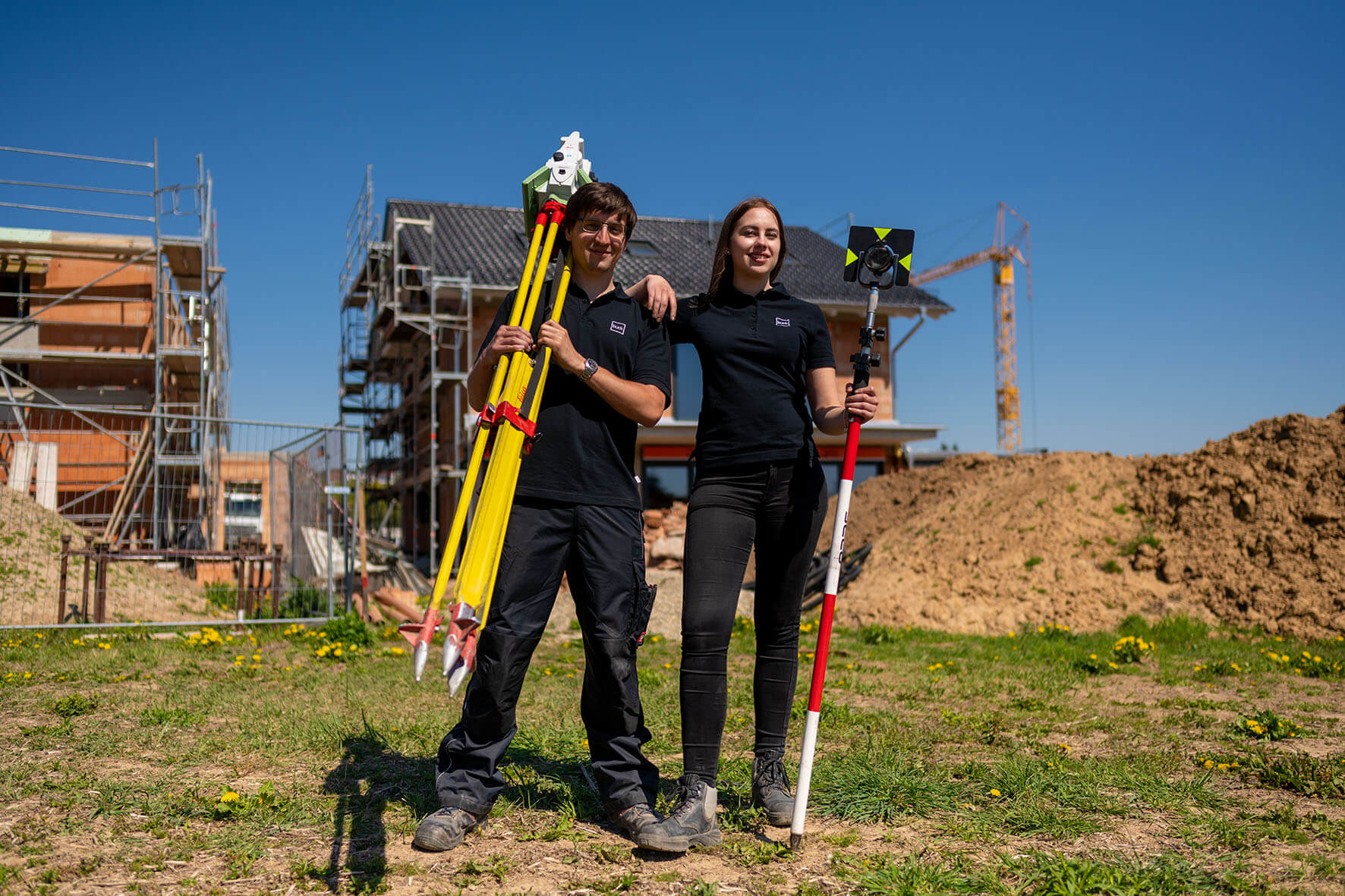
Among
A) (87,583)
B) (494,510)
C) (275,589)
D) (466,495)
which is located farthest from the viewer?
(275,589)

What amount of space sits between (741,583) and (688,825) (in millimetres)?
845

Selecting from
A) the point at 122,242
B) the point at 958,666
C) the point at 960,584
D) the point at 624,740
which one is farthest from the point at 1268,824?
the point at 122,242

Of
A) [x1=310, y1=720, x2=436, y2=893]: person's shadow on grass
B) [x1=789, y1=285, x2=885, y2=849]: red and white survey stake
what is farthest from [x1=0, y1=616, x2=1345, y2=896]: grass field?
[x1=789, y1=285, x2=885, y2=849]: red and white survey stake

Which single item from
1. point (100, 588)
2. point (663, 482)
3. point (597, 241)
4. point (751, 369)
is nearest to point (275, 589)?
point (100, 588)

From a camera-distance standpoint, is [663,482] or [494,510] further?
[663,482]

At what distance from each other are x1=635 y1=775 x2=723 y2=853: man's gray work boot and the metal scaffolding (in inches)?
515

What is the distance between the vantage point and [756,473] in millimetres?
3373

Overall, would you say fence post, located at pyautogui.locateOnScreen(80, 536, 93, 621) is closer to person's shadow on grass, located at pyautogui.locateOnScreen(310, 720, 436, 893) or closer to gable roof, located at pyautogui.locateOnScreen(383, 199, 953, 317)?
person's shadow on grass, located at pyautogui.locateOnScreen(310, 720, 436, 893)

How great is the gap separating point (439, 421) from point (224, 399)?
14.7ft

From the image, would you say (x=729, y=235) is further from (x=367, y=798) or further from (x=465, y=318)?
(x=465, y=318)

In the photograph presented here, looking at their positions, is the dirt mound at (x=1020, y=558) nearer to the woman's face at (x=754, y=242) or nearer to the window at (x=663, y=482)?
the window at (x=663, y=482)

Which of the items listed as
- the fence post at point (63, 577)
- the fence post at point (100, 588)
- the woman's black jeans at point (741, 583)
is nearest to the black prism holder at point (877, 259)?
the woman's black jeans at point (741, 583)

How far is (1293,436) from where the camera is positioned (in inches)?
445

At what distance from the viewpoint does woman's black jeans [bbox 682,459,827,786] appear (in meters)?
3.25
